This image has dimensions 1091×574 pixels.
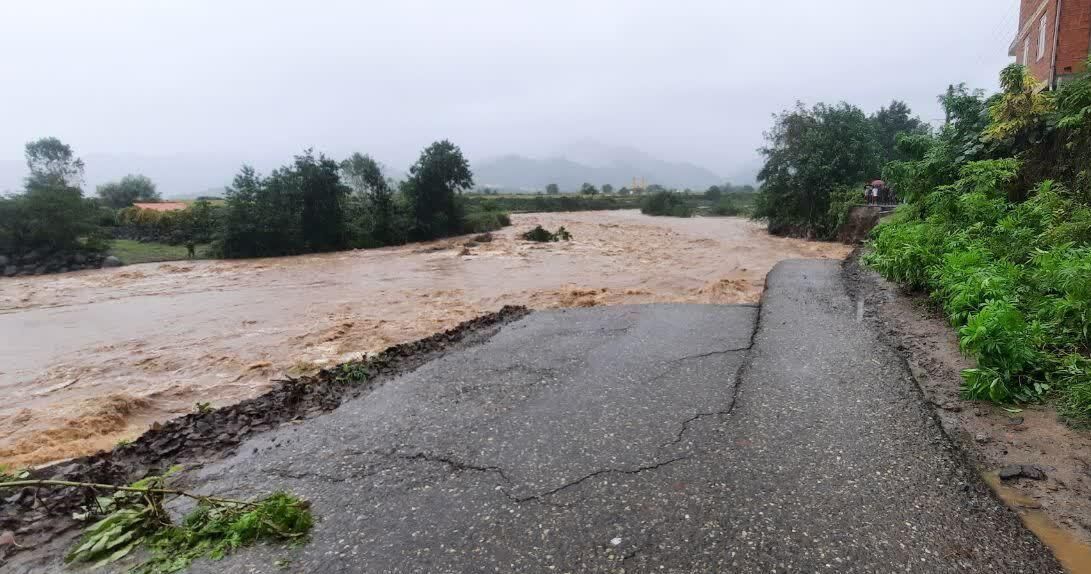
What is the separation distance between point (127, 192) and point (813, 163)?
54.2m

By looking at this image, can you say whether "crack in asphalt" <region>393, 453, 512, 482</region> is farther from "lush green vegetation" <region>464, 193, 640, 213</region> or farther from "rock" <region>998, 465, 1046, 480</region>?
"lush green vegetation" <region>464, 193, 640, 213</region>

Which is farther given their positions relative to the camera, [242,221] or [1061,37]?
[242,221]

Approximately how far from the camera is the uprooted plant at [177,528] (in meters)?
2.81

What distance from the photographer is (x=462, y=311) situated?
1084 cm

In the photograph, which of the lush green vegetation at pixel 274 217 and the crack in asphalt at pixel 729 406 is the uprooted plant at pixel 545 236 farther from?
the crack in asphalt at pixel 729 406

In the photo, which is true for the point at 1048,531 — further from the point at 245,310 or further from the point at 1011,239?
the point at 245,310

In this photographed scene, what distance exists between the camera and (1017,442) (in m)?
3.42

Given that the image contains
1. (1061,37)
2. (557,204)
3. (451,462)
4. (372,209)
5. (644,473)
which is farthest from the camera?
(557,204)

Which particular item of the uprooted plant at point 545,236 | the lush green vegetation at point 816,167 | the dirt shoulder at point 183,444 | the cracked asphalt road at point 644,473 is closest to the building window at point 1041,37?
the lush green vegetation at point 816,167

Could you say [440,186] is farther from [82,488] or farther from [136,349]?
[82,488]

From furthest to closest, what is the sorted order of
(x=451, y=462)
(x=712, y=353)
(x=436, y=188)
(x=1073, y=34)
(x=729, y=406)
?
(x=436, y=188) → (x=1073, y=34) → (x=712, y=353) → (x=729, y=406) → (x=451, y=462)

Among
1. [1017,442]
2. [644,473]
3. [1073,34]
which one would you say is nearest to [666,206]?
[1073,34]

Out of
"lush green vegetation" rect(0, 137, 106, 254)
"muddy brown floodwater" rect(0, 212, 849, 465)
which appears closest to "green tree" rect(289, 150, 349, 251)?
"muddy brown floodwater" rect(0, 212, 849, 465)

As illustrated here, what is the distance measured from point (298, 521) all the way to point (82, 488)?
5.99 ft
